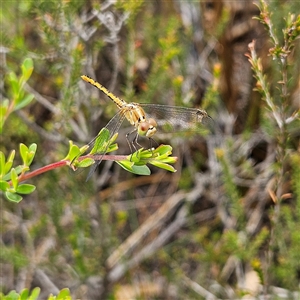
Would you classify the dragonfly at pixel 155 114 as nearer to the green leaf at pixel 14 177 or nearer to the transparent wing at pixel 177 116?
the transparent wing at pixel 177 116

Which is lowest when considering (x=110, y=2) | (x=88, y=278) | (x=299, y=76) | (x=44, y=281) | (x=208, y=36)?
(x=44, y=281)

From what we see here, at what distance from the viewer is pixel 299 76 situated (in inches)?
124

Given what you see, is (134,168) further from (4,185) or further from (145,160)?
(4,185)

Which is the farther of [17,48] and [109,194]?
[109,194]

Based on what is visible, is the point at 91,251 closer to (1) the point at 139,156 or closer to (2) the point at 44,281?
(2) the point at 44,281

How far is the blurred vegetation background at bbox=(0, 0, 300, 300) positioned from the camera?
7.70 ft

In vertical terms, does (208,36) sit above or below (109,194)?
above

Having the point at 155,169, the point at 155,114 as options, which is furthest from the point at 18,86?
the point at 155,169

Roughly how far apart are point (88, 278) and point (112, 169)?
1196 millimetres

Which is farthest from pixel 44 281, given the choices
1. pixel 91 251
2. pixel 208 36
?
pixel 208 36

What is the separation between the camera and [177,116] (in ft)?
7.09

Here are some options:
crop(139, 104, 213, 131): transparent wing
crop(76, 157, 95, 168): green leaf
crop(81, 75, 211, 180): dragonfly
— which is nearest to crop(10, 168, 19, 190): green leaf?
crop(76, 157, 95, 168): green leaf

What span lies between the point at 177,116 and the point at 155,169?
62.0 inches

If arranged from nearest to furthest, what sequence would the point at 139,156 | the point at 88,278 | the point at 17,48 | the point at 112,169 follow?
the point at 139,156 < the point at 17,48 < the point at 88,278 < the point at 112,169
